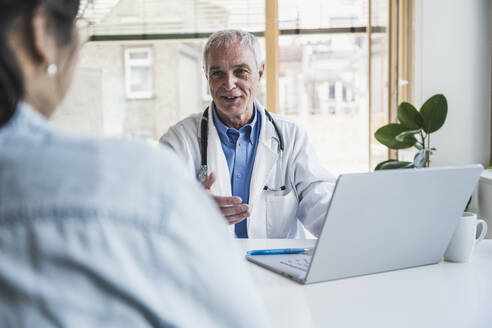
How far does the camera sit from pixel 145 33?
14.4 ft

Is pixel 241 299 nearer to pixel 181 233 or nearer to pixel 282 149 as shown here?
pixel 181 233

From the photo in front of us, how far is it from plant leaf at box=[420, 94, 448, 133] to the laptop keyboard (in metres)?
1.27

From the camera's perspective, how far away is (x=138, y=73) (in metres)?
4.50

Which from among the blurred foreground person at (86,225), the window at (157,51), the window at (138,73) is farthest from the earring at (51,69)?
the window at (138,73)

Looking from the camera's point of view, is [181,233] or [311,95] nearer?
[181,233]

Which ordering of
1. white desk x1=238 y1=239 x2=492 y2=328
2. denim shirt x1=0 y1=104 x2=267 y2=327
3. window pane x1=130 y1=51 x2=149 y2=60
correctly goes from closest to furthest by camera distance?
denim shirt x1=0 y1=104 x2=267 y2=327 < white desk x1=238 y1=239 x2=492 y2=328 < window pane x1=130 y1=51 x2=149 y2=60

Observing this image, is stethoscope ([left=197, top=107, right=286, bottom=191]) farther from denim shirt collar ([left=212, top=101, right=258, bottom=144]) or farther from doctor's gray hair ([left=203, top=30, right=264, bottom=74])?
doctor's gray hair ([left=203, top=30, right=264, bottom=74])

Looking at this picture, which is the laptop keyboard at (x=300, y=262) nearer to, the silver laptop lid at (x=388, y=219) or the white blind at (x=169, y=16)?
the silver laptop lid at (x=388, y=219)

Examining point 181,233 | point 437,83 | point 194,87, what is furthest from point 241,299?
point 194,87

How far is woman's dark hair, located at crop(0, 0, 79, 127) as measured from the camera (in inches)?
15.2

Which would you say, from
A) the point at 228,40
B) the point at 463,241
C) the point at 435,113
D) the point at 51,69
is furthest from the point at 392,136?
the point at 51,69

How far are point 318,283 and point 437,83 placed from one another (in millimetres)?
1942

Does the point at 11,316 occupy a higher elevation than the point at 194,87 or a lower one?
lower

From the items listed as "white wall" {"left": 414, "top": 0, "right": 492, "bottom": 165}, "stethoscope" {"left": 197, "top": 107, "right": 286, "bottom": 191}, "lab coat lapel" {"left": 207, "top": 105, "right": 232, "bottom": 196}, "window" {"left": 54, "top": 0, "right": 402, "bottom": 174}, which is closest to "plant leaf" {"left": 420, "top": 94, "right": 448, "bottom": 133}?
"white wall" {"left": 414, "top": 0, "right": 492, "bottom": 165}
